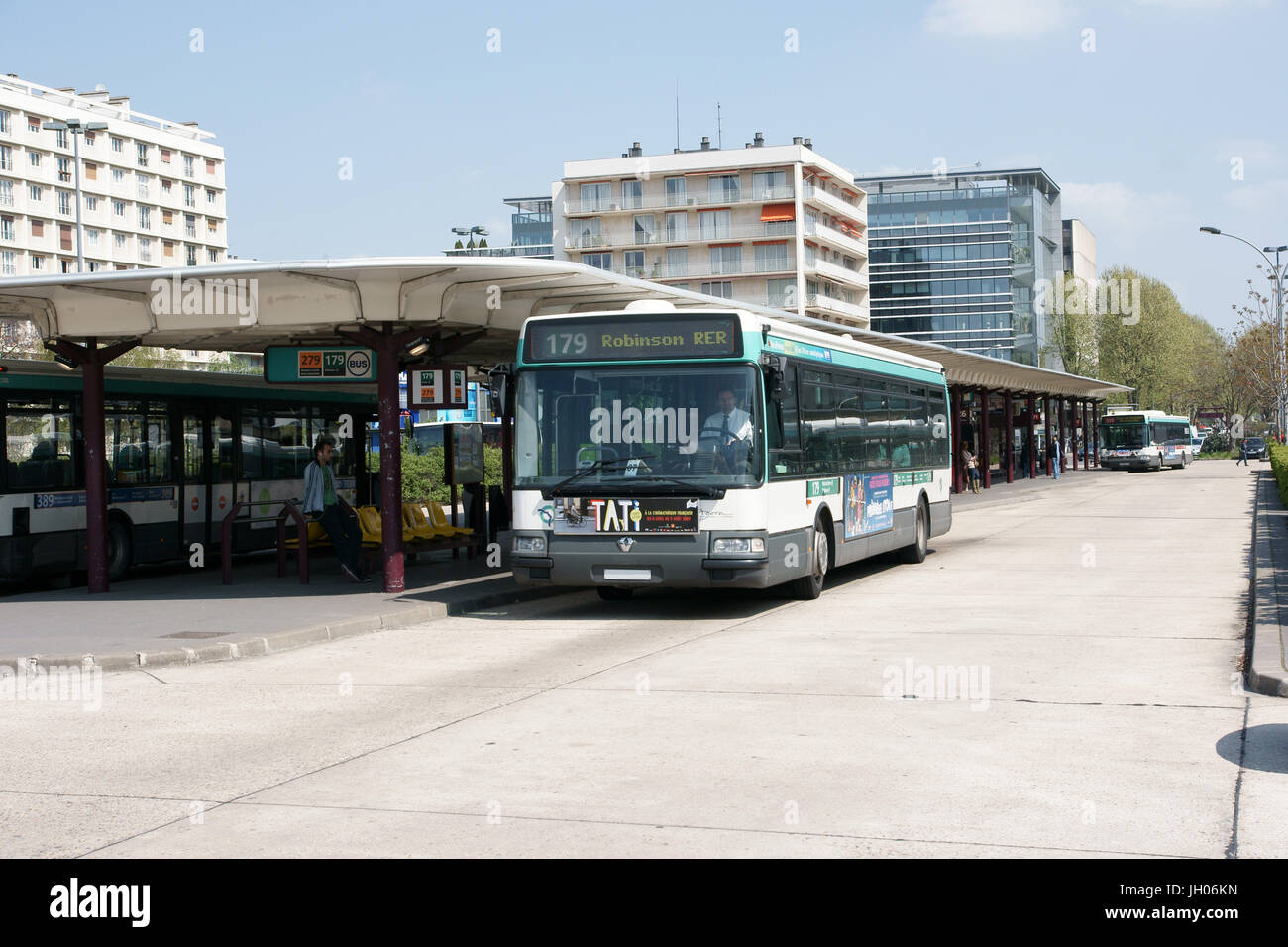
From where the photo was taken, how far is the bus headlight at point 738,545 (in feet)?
45.4

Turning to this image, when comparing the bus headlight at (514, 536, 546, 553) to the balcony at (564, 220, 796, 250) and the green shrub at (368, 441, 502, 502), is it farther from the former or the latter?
the balcony at (564, 220, 796, 250)

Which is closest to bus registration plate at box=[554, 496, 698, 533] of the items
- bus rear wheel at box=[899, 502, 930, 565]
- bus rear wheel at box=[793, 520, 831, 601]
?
bus rear wheel at box=[793, 520, 831, 601]

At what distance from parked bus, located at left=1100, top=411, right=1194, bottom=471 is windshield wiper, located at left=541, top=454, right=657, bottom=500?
197ft

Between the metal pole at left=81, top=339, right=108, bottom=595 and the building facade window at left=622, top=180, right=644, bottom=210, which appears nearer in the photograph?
the metal pole at left=81, top=339, right=108, bottom=595

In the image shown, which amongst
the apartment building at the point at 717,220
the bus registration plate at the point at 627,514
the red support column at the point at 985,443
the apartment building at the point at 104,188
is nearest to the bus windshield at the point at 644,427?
the bus registration plate at the point at 627,514

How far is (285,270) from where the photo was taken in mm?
14836

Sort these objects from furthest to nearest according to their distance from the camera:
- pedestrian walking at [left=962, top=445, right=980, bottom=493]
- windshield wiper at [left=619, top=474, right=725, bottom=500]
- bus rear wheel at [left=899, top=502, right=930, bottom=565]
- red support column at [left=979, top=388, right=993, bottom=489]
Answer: red support column at [left=979, top=388, right=993, bottom=489] < pedestrian walking at [left=962, top=445, right=980, bottom=493] < bus rear wheel at [left=899, top=502, right=930, bottom=565] < windshield wiper at [left=619, top=474, right=725, bottom=500]

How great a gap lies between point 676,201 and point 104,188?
1642 inches

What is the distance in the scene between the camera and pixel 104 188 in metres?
99.4

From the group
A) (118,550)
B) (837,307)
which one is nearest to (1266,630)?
(118,550)

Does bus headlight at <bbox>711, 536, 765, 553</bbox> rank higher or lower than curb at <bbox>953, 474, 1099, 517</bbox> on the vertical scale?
higher

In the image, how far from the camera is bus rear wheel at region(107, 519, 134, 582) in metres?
20.3

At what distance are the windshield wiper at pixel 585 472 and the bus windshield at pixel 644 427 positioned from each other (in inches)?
0.5
